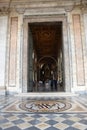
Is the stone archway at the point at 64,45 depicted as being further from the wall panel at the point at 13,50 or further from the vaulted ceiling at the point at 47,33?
the wall panel at the point at 13,50

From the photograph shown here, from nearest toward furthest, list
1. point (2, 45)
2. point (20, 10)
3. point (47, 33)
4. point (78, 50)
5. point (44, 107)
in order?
1. point (44, 107)
2. point (78, 50)
3. point (2, 45)
4. point (20, 10)
5. point (47, 33)

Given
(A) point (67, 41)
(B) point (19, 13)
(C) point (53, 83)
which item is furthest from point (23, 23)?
(C) point (53, 83)

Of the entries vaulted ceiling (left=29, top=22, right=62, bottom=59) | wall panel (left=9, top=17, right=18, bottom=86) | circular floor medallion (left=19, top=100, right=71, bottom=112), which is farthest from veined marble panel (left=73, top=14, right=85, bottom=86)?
circular floor medallion (left=19, top=100, right=71, bottom=112)

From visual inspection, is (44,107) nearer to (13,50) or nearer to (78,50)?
(78,50)

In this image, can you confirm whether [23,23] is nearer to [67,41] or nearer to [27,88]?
[67,41]

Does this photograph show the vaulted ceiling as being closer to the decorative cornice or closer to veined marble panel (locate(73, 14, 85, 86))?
the decorative cornice

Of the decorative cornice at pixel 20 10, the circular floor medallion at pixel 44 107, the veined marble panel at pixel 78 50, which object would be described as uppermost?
the decorative cornice at pixel 20 10

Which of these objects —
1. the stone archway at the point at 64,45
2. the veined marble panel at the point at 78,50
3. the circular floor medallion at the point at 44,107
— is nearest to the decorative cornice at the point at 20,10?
the stone archway at the point at 64,45

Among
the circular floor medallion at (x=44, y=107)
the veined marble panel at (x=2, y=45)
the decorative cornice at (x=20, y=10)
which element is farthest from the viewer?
the decorative cornice at (x=20, y=10)

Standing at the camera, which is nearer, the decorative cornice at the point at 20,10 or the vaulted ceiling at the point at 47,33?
the decorative cornice at the point at 20,10

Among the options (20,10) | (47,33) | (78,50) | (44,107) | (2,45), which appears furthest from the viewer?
(47,33)

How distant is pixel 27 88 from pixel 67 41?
128 inches

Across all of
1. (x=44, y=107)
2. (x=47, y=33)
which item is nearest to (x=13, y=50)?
(x=44, y=107)

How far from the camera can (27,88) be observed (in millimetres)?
8508
